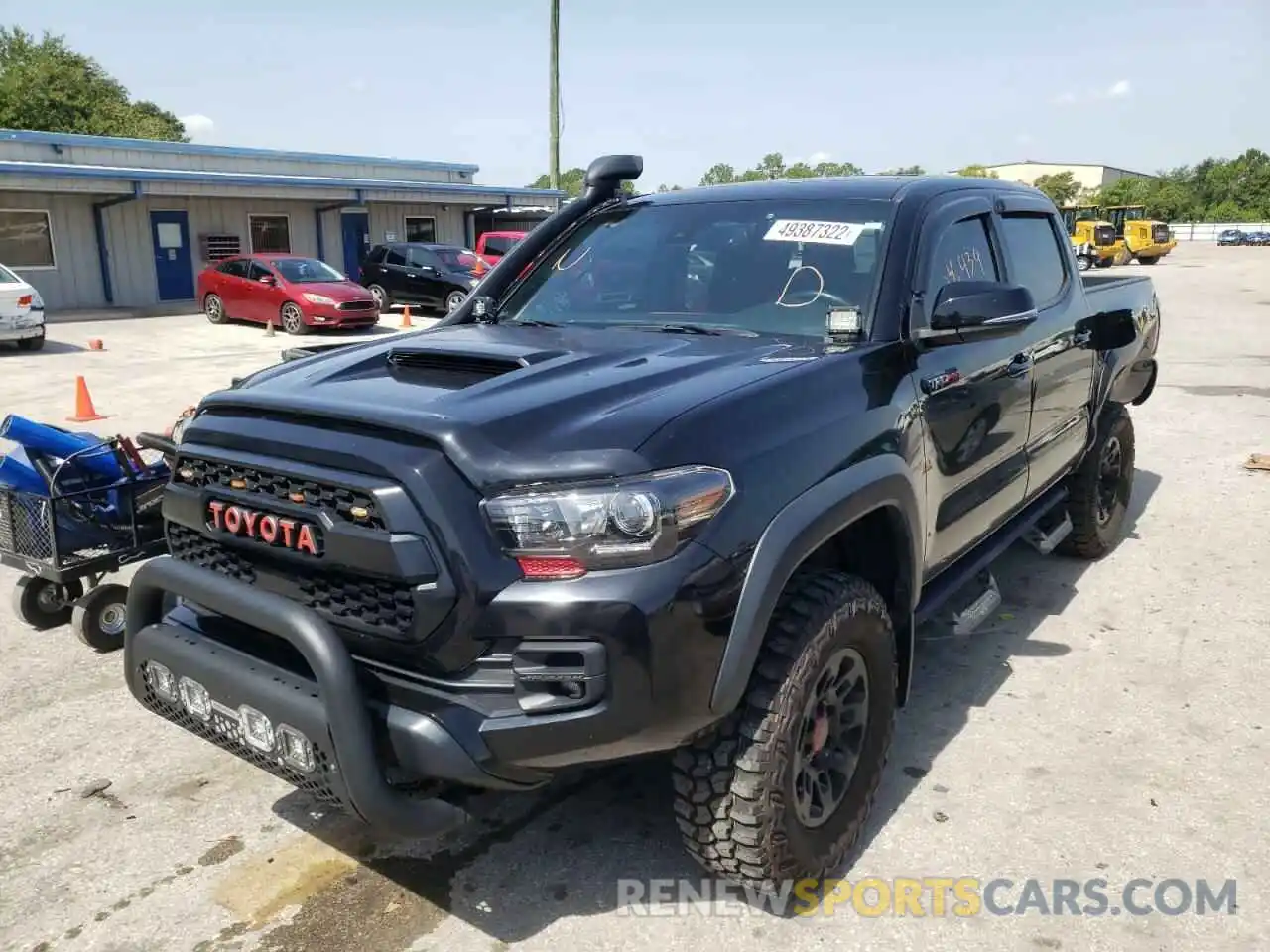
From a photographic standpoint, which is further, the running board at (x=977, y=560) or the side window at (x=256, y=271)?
the side window at (x=256, y=271)

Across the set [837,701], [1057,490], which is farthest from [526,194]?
[837,701]

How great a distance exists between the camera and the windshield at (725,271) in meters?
3.24

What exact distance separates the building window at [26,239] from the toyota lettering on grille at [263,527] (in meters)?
24.0

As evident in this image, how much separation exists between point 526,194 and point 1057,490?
28352mm

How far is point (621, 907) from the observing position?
8.87 ft

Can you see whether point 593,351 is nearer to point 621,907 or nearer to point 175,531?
point 175,531

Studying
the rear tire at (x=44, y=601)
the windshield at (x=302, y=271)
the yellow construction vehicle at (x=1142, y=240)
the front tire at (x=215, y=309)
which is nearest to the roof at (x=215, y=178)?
the front tire at (x=215, y=309)

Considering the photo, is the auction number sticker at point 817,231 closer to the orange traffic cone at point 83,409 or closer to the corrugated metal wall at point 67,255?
the orange traffic cone at point 83,409

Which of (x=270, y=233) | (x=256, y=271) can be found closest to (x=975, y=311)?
(x=256, y=271)

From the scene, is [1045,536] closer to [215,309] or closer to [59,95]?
[215,309]

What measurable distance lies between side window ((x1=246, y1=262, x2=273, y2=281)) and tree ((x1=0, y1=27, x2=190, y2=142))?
3178 centimetres

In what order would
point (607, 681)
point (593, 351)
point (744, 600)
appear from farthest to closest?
point (593, 351) → point (744, 600) → point (607, 681)

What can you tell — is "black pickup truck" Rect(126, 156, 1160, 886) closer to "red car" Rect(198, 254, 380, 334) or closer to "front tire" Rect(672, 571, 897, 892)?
"front tire" Rect(672, 571, 897, 892)

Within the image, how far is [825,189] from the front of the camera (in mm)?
3611
